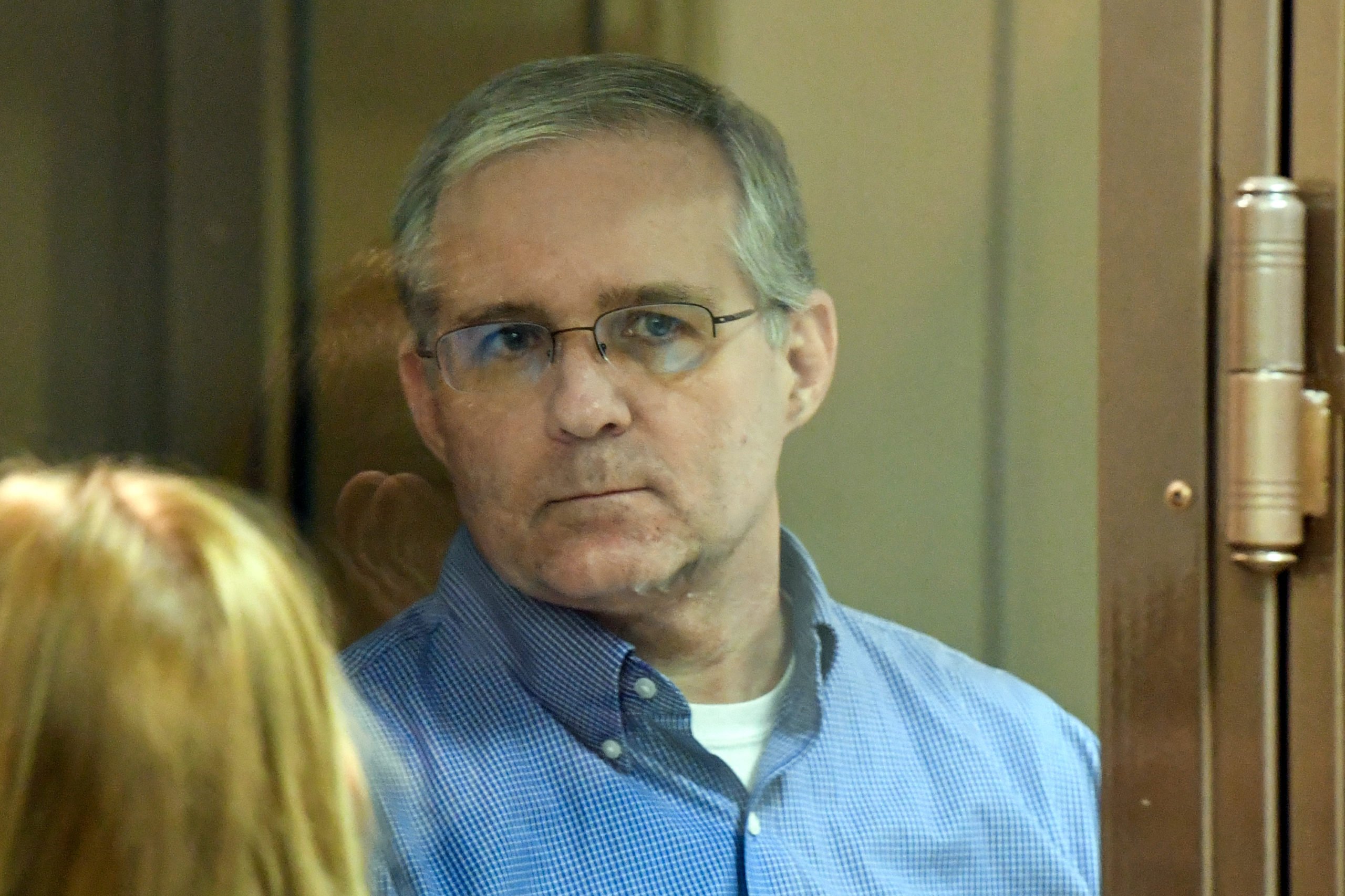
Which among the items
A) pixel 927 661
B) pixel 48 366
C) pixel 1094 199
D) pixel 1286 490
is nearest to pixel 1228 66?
pixel 1094 199

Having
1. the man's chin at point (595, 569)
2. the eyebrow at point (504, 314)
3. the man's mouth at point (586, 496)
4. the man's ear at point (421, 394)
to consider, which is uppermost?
the eyebrow at point (504, 314)

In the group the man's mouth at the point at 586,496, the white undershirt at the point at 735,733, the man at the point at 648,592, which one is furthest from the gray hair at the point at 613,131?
the white undershirt at the point at 735,733

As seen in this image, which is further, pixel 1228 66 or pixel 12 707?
pixel 1228 66

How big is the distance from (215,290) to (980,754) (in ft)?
1.77

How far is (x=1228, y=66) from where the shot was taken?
3.09ft

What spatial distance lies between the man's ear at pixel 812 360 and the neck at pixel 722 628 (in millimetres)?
72

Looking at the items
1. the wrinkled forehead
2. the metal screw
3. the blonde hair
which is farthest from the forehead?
the metal screw

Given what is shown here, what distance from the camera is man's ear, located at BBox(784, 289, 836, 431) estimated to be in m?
1.00

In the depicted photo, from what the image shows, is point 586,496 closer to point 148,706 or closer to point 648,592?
point 648,592

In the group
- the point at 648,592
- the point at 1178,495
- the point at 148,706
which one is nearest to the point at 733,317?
the point at 648,592

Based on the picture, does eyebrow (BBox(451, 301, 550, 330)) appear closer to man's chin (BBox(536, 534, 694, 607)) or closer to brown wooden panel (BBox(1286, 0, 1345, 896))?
man's chin (BBox(536, 534, 694, 607))

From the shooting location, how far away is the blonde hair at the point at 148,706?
0.75 m

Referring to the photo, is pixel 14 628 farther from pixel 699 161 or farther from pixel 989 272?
pixel 989 272

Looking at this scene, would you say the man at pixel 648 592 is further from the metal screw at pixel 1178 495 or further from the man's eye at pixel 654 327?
the metal screw at pixel 1178 495
